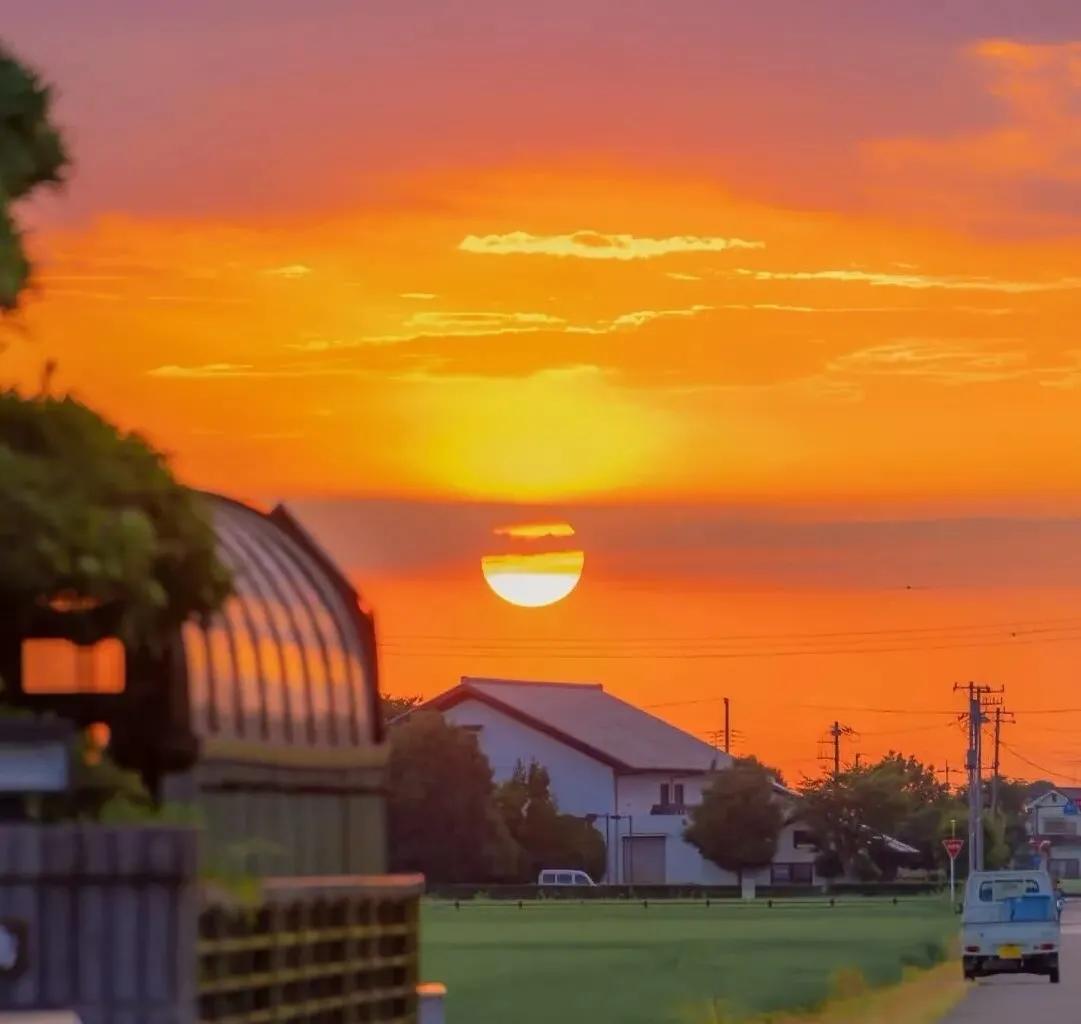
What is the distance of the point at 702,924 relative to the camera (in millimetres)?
83562

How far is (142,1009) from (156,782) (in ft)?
11.5

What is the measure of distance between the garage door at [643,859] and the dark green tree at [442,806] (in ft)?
87.6

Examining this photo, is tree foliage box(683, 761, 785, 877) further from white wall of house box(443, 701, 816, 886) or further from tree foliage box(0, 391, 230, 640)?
tree foliage box(0, 391, 230, 640)

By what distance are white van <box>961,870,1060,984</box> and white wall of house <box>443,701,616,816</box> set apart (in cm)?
9142

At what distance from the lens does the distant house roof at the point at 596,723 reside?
139125 mm

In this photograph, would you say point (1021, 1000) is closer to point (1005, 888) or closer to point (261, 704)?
point (1005, 888)

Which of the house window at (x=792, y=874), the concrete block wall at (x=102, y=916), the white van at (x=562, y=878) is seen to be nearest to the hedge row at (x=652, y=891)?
the white van at (x=562, y=878)

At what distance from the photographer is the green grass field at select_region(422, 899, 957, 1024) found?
37656 mm

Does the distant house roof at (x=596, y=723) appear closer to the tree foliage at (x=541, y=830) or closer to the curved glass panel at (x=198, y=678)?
the tree foliage at (x=541, y=830)

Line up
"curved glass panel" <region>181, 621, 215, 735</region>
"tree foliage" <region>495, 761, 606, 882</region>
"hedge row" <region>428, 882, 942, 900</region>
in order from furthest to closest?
1. "tree foliage" <region>495, 761, 606, 882</region>
2. "hedge row" <region>428, 882, 942, 900</region>
3. "curved glass panel" <region>181, 621, 215, 735</region>

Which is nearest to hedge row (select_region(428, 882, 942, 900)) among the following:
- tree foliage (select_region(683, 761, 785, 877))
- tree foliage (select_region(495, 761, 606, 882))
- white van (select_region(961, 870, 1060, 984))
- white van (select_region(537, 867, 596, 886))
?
tree foliage (select_region(683, 761, 785, 877))

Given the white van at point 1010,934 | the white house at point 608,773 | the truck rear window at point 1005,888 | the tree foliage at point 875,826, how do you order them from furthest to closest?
the tree foliage at point 875,826 < the white house at point 608,773 < the truck rear window at point 1005,888 < the white van at point 1010,934

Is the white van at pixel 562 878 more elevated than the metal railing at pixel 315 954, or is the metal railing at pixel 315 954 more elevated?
the metal railing at pixel 315 954

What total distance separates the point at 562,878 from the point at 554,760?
17.7m
